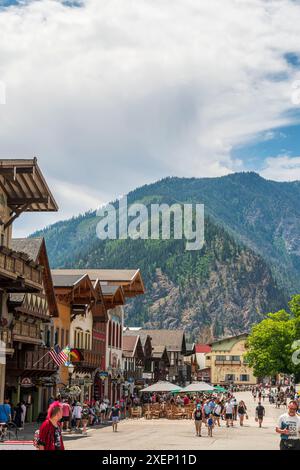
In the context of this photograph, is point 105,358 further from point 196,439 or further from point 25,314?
point 196,439

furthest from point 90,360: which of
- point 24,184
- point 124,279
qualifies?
point 24,184

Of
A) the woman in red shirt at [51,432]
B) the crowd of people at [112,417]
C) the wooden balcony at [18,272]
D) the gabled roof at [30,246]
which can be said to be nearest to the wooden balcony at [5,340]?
the wooden balcony at [18,272]

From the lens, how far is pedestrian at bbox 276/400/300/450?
16.0 meters

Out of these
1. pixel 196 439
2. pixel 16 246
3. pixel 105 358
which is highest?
pixel 16 246

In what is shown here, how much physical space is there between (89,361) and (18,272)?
2436cm

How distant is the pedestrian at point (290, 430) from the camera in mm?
16016

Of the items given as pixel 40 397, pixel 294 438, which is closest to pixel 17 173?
pixel 40 397

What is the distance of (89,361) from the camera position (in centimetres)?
5603

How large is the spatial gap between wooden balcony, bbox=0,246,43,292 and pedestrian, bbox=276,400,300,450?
16739 millimetres

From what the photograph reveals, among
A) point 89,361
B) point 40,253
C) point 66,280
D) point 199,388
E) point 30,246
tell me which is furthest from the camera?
point 89,361

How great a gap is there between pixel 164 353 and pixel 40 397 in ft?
220

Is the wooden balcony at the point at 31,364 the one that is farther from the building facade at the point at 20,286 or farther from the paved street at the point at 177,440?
the paved street at the point at 177,440

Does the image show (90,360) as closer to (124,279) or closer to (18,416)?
(124,279)

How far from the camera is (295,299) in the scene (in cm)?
6900
